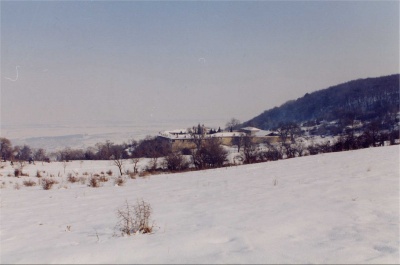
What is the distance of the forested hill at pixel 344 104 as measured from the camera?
4107 inches

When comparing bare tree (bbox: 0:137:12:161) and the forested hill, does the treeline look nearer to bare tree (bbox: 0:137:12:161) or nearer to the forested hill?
bare tree (bbox: 0:137:12:161)

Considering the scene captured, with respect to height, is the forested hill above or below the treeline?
above

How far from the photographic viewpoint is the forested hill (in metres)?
104

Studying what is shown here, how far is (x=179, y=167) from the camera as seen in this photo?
30828 mm

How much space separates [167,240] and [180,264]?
1009 mm

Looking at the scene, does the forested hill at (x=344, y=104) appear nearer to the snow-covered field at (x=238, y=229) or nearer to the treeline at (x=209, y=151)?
the treeline at (x=209, y=151)

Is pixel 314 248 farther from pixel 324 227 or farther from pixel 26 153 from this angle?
pixel 26 153

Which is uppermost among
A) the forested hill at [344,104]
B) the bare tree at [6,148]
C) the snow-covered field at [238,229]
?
the forested hill at [344,104]

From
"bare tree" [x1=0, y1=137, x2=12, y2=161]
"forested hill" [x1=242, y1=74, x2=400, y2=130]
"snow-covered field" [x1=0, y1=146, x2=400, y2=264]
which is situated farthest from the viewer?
"forested hill" [x1=242, y1=74, x2=400, y2=130]

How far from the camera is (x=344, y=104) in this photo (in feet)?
417

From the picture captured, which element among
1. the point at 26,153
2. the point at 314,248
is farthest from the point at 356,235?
the point at 26,153

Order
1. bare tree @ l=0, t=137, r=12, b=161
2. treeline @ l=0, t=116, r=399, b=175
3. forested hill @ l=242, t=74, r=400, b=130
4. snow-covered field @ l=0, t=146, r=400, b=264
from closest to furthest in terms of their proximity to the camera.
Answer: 1. snow-covered field @ l=0, t=146, r=400, b=264
2. treeline @ l=0, t=116, r=399, b=175
3. bare tree @ l=0, t=137, r=12, b=161
4. forested hill @ l=242, t=74, r=400, b=130

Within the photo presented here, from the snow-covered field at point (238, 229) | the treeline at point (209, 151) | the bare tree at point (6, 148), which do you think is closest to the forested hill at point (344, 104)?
the treeline at point (209, 151)

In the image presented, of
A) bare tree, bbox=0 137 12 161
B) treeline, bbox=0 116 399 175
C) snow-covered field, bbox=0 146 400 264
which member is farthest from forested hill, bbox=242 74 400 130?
snow-covered field, bbox=0 146 400 264
